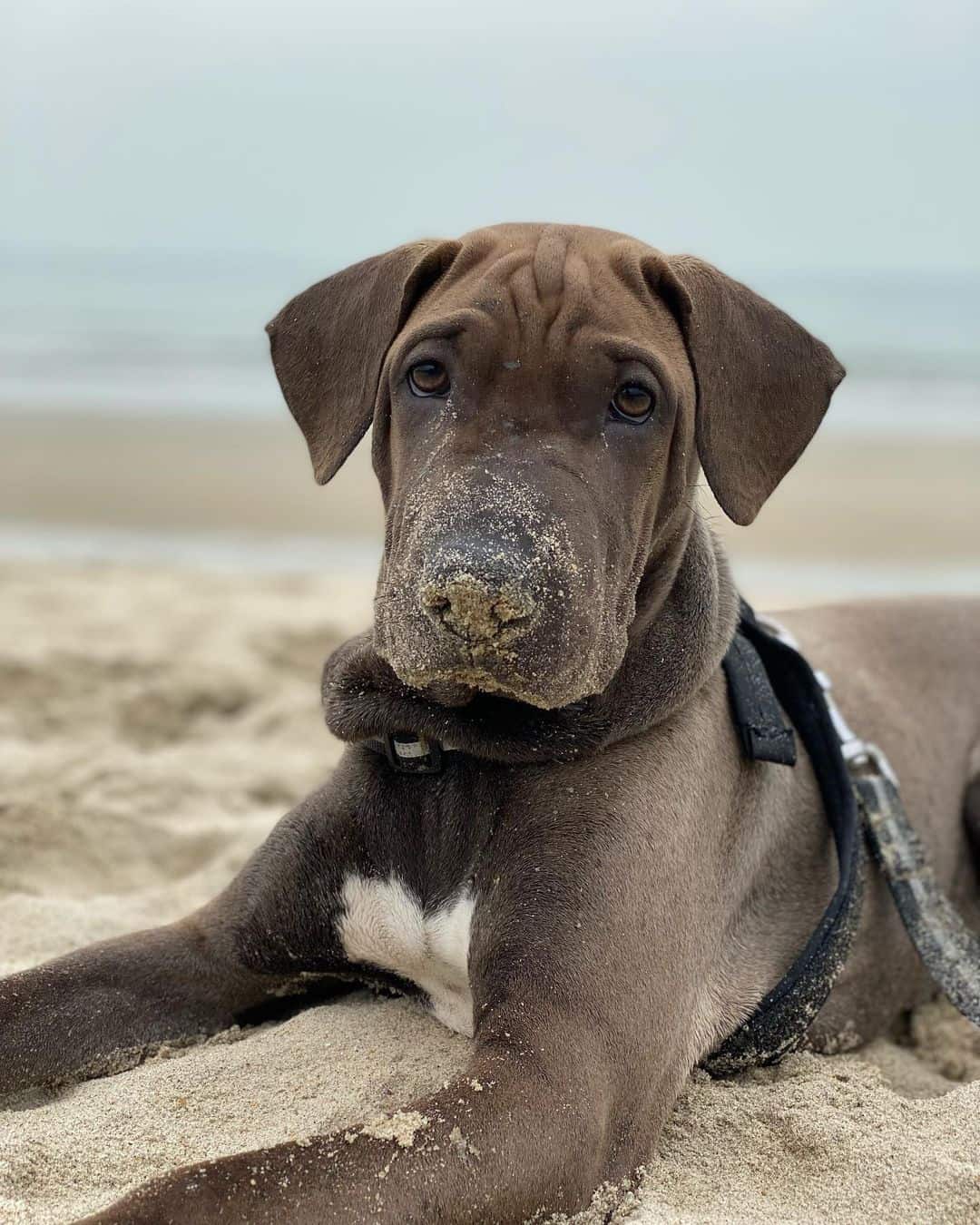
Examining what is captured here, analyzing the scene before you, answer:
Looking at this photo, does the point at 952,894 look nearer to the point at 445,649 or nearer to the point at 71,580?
the point at 445,649

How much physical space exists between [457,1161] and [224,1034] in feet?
3.51

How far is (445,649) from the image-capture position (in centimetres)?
294

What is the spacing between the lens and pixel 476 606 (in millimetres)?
2840

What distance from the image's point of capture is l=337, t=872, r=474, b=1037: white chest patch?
3.39m

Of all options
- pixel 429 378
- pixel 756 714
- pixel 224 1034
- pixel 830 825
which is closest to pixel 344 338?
pixel 429 378

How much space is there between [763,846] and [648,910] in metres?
0.63

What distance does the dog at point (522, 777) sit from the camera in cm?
288

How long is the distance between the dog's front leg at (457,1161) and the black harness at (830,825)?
711 mm

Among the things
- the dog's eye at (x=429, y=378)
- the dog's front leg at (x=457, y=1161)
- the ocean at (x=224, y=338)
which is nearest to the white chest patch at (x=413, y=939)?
the dog's front leg at (x=457, y=1161)

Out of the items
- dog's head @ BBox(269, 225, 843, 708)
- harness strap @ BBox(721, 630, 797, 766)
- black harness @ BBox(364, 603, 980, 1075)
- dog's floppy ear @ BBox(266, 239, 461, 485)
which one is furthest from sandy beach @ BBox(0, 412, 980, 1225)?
dog's floppy ear @ BBox(266, 239, 461, 485)

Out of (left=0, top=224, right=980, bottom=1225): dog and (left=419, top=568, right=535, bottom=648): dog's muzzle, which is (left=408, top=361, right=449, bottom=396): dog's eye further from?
(left=419, top=568, right=535, bottom=648): dog's muzzle

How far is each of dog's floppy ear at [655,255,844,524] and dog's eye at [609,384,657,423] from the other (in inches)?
8.3

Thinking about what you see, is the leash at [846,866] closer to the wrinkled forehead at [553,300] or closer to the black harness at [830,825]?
the black harness at [830,825]

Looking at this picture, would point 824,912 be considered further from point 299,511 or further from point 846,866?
point 299,511
